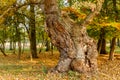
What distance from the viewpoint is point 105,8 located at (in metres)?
20.0

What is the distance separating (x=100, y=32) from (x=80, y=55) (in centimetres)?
716

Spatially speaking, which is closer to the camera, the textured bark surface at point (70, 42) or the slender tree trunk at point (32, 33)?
the textured bark surface at point (70, 42)

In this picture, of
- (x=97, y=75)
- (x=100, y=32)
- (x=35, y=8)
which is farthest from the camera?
(x=35, y=8)

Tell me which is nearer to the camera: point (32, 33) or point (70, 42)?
point (70, 42)

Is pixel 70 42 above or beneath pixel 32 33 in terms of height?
above

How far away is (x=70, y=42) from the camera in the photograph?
12.9m

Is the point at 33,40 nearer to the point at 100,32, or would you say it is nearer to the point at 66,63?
the point at 100,32

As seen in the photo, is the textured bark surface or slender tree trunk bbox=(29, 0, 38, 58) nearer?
the textured bark surface

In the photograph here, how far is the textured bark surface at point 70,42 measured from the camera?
12852mm

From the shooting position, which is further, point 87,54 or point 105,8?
point 105,8

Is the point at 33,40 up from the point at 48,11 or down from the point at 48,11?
down

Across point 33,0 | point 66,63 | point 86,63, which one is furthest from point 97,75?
point 33,0

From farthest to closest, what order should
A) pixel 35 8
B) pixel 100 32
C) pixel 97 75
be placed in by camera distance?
pixel 35 8 → pixel 100 32 → pixel 97 75

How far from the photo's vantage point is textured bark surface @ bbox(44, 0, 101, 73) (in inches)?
506
